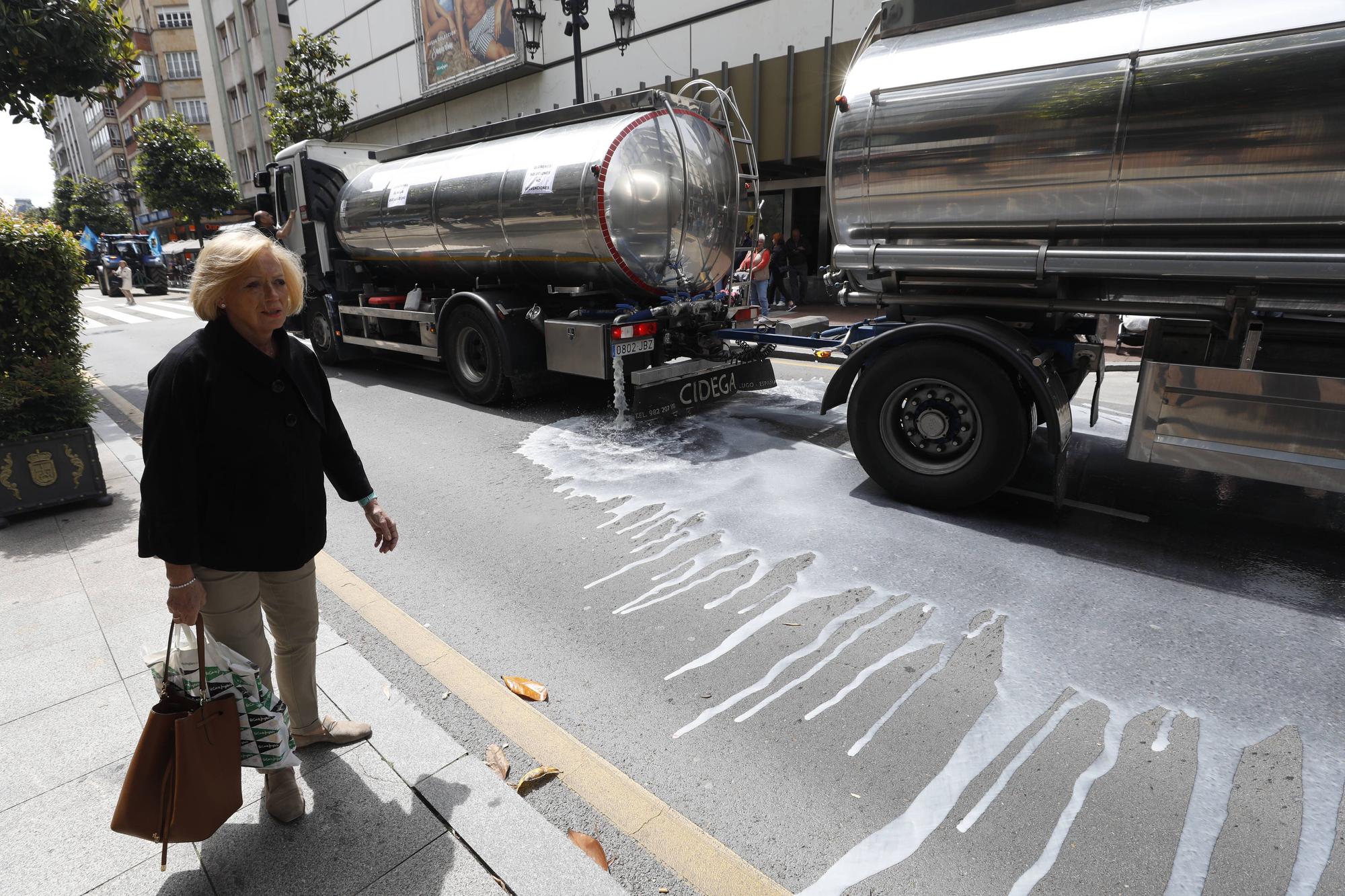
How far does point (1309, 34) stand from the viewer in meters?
3.29

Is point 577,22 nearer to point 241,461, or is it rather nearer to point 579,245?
point 579,245

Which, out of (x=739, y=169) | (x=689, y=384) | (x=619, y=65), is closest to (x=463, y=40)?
(x=619, y=65)

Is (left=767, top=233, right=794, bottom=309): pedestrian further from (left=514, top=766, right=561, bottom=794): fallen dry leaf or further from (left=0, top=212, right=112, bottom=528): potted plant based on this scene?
(left=514, top=766, right=561, bottom=794): fallen dry leaf

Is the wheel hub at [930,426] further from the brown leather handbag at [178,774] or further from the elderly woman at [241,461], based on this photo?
the brown leather handbag at [178,774]

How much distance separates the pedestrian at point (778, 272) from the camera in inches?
608

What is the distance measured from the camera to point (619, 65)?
1608 cm

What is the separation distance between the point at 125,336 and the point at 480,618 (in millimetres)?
16266

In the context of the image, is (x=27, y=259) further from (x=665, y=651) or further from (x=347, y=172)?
(x=347, y=172)

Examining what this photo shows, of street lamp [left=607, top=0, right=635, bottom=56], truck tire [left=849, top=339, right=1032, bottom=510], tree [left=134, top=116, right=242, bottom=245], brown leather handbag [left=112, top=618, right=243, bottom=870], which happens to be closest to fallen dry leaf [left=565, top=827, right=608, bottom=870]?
brown leather handbag [left=112, top=618, right=243, bottom=870]

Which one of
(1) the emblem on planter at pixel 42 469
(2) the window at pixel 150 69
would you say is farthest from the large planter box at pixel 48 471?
(2) the window at pixel 150 69

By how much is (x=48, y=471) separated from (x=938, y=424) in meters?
6.04

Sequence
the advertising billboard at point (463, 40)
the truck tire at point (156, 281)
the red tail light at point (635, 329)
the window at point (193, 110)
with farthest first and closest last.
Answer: the window at point (193, 110) < the truck tire at point (156, 281) < the advertising billboard at point (463, 40) < the red tail light at point (635, 329)

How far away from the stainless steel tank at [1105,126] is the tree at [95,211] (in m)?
66.1

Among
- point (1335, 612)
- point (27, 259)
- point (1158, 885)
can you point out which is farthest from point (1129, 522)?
point (27, 259)
